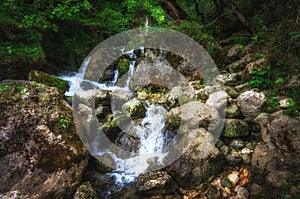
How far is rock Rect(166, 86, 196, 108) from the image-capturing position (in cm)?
625

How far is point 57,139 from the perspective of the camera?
169 inches

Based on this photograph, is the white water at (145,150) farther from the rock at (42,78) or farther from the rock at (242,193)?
the rock at (242,193)

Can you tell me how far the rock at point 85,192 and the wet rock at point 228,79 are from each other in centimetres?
466

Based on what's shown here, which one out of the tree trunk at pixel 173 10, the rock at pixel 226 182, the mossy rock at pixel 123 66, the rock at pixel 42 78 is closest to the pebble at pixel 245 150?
the rock at pixel 226 182

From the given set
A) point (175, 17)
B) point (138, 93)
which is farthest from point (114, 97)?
point (175, 17)

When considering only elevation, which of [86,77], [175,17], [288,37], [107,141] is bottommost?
[107,141]

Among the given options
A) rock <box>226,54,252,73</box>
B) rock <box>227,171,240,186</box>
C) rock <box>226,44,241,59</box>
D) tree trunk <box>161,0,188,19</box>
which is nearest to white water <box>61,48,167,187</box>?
rock <box>227,171,240,186</box>

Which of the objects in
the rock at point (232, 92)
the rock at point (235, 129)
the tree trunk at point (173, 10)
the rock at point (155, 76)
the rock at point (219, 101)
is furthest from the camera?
the tree trunk at point (173, 10)

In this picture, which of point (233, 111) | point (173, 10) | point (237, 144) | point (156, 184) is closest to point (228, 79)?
point (233, 111)

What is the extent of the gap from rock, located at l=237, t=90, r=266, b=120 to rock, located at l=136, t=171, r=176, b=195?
2.39 m

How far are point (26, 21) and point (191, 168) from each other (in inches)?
220

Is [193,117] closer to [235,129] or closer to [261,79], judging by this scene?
[235,129]

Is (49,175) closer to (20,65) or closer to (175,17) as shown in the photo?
(20,65)

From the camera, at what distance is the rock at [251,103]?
4789mm
